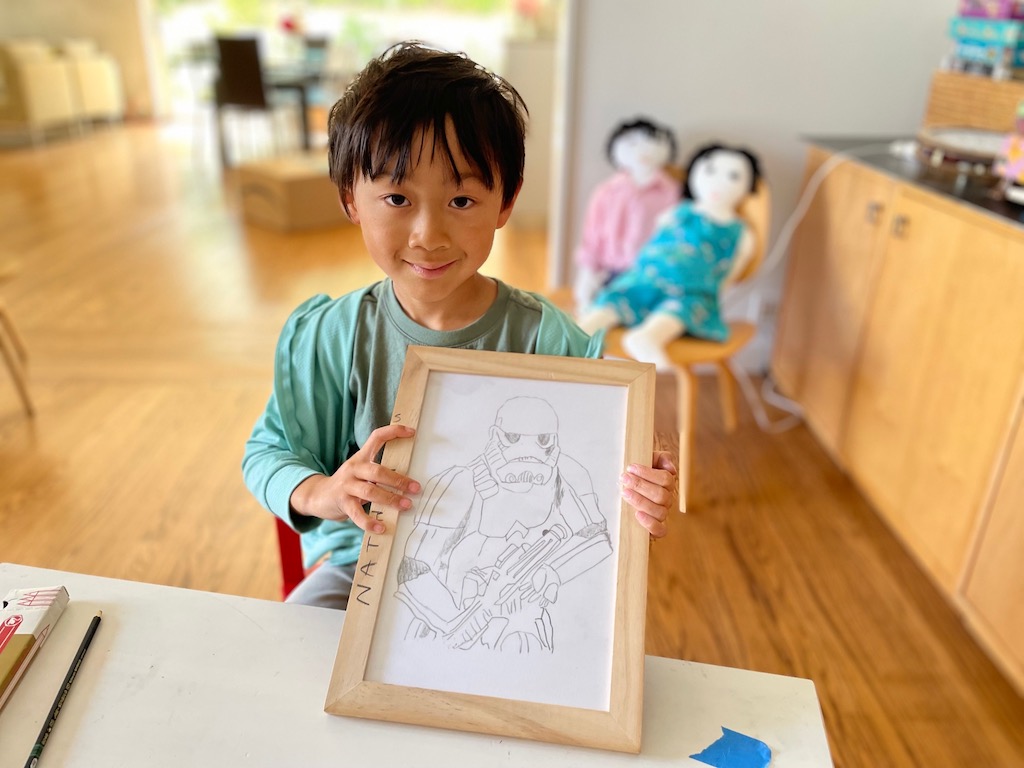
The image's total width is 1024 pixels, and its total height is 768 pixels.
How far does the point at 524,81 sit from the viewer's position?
4422 mm

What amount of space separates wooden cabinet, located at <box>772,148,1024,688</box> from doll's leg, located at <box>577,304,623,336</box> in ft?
2.13

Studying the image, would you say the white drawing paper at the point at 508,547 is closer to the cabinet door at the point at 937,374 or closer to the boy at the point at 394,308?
the boy at the point at 394,308

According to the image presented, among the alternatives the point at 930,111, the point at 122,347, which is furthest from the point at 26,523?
the point at 930,111

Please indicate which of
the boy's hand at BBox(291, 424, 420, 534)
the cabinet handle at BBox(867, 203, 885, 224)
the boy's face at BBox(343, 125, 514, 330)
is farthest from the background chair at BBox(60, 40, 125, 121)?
the boy's hand at BBox(291, 424, 420, 534)

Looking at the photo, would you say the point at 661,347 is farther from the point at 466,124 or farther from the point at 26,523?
the point at 26,523

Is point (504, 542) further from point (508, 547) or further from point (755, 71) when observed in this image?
point (755, 71)

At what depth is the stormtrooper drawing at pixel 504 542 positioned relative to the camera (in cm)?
69

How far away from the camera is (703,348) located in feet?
6.68

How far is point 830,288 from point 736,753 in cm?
186

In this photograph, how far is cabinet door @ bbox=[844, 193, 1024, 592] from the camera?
154 centimetres

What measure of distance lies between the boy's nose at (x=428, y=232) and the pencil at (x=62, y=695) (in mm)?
481

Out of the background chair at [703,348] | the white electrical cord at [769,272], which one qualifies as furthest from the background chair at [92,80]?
the white electrical cord at [769,272]

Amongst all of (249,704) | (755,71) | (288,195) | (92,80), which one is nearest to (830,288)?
(755,71)

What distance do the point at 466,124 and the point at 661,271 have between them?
1.47 m
